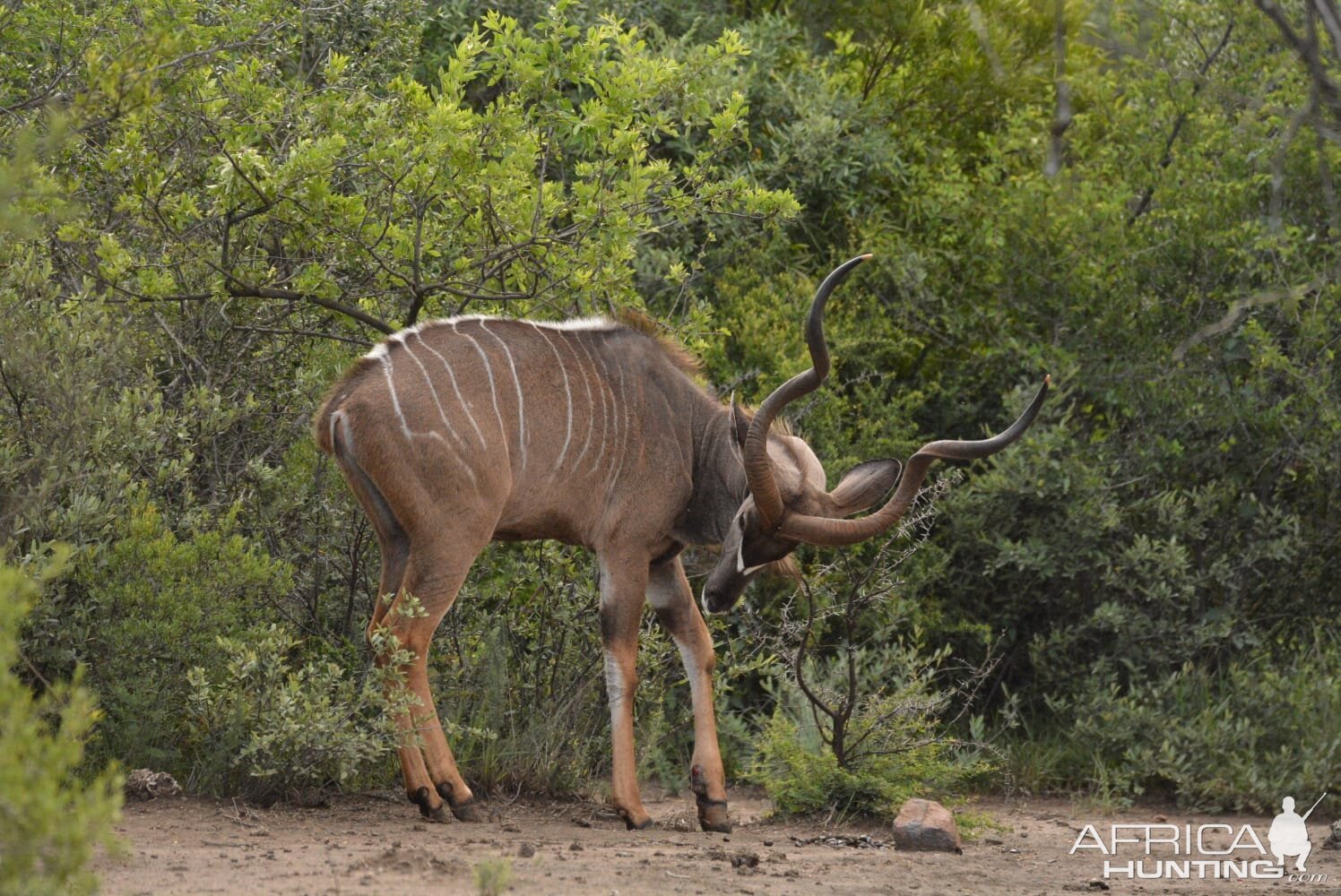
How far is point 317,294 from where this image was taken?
263 inches

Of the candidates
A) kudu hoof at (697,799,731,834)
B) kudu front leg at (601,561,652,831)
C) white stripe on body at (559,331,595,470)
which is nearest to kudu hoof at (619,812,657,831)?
kudu front leg at (601,561,652,831)

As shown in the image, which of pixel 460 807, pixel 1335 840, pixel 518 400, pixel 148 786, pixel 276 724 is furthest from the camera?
pixel 1335 840

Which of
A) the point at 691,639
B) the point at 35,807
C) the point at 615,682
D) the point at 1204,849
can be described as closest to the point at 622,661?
the point at 615,682

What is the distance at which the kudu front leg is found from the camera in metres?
6.12

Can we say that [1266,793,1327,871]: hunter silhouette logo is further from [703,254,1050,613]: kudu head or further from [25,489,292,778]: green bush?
[25,489,292,778]: green bush

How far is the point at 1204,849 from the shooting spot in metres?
6.86

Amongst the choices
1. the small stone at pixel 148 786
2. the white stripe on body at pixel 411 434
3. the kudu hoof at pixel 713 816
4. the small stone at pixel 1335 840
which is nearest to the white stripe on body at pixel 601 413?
the white stripe on body at pixel 411 434

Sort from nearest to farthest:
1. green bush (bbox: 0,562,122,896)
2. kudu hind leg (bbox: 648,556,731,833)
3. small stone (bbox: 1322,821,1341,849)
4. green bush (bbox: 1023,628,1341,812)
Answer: green bush (bbox: 0,562,122,896)
kudu hind leg (bbox: 648,556,731,833)
small stone (bbox: 1322,821,1341,849)
green bush (bbox: 1023,628,1341,812)

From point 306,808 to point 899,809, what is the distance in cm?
225

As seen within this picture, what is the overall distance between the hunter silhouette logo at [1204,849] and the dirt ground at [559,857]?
0.09m

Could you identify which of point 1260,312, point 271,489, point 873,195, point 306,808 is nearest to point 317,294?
point 271,489

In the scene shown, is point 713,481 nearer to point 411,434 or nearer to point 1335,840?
point 411,434

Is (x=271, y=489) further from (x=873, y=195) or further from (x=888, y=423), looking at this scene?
(x=873, y=195)

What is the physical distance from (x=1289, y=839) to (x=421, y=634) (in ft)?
12.2
